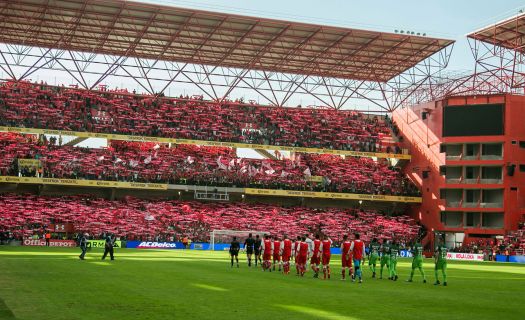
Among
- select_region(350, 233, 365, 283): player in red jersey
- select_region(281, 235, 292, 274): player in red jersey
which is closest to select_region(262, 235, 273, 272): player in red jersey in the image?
select_region(281, 235, 292, 274): player in red jersey

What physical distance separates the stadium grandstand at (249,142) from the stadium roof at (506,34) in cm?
23

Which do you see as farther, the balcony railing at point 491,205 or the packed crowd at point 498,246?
the balcony railing at point 491,205

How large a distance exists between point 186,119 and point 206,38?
1096cm

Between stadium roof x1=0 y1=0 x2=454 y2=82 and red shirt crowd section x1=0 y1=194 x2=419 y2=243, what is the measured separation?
14.8m

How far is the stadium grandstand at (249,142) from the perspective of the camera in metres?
65.4

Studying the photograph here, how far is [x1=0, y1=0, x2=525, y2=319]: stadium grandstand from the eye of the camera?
6538 centimetres

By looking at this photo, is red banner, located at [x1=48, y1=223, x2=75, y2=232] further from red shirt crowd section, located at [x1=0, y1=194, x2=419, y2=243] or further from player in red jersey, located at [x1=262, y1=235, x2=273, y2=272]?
player in red jersey, located at [x1=262, y1=235, x2=273, y2=272]

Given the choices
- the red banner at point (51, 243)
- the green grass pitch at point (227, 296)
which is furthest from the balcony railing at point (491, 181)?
the green grass pitch at point (227, 296)

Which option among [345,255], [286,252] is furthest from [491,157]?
[345,255]

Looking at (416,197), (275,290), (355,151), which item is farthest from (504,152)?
(275,290)

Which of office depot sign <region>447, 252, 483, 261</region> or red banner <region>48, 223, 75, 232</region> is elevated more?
red banner <region>48, 223, 75, 232</region>

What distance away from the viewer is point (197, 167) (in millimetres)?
73688

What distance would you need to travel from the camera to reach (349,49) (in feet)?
244

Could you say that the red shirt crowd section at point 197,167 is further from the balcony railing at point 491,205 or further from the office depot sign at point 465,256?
the office depot sign at point 465,256
